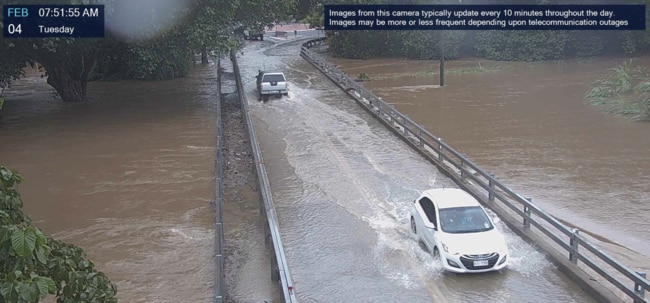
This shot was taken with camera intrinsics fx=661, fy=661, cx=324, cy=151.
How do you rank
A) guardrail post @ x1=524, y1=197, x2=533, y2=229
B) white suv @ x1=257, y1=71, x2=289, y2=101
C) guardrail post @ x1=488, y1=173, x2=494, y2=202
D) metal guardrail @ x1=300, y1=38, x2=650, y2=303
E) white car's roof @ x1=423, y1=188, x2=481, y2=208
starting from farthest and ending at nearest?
1. white suv @ x1=257, y1=71, x2=289, y2=101
2. guardrail post @ x1=488, y1=173, x2=494, y2=202
3. guardrail post @ x1=524, y1=197, x2=533, y2=229
4. white car's roof @ x1=423, y1=188, x2=481, y2=208
5. metal guardrail @ x1=300, y1=38, x2=650, y2=303

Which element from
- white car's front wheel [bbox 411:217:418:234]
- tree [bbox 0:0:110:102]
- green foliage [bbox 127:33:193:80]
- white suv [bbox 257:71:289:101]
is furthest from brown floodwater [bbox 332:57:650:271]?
tree [bbox 0:0:110:102]

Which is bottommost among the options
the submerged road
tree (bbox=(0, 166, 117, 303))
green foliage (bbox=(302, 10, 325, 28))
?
the submerged road

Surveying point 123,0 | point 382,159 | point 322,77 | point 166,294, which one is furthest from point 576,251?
point 322,77

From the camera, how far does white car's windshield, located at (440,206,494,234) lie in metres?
13.6

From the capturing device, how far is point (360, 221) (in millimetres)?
16469

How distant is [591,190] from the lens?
63.3 feet

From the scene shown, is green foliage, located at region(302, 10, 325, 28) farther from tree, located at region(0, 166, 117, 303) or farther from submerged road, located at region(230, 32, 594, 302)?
tree, located at region(0, 166, 117, 303)

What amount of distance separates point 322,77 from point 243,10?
9929 millimetres

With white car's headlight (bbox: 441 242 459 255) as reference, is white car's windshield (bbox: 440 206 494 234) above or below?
above

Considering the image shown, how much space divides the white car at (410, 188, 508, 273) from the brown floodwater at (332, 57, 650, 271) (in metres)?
3.34

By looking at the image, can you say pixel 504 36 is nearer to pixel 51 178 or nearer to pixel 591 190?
pixel 591 190
